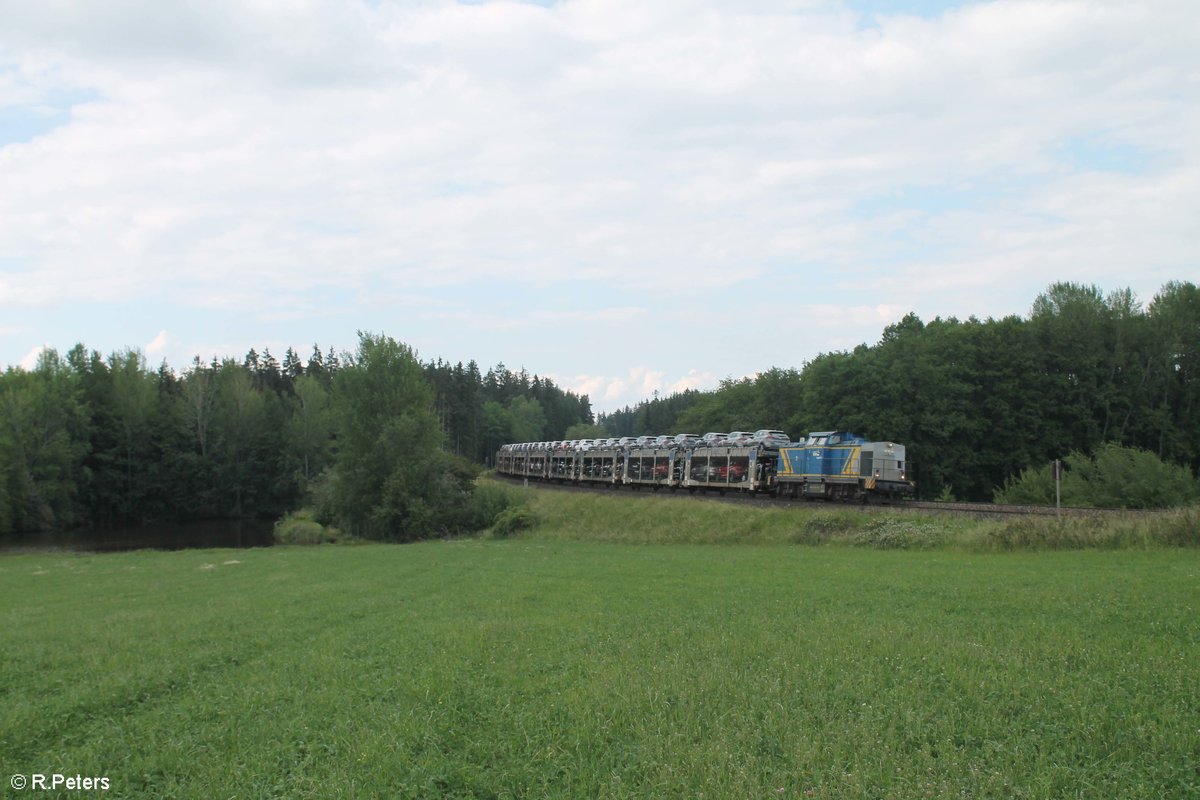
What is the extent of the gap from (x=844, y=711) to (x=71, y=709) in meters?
8.96

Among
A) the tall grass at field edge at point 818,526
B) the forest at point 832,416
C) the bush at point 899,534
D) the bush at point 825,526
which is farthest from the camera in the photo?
the forest at point 832,416

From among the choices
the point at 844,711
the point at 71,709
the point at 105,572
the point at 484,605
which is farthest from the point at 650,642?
the point at 105,572

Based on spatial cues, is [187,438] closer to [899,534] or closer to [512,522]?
[512,522]

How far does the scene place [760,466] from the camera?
4444 centimetres

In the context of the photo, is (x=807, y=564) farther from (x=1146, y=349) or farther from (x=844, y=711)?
(x=1146, y=349)

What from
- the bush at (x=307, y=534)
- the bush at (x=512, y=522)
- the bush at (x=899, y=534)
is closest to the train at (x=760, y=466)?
the bush at (x=899, y=534)

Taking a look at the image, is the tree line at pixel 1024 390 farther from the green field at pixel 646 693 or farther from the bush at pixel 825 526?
the green field at pixel 646 693

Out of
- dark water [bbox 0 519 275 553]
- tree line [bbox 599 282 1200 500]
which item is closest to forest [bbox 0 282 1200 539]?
tree line [bbox 599 282 1200 500]

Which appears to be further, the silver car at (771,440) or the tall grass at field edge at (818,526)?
the silver car at (771,440)

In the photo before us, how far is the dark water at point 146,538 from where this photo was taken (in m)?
55.7

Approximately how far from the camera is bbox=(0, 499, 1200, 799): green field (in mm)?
6383

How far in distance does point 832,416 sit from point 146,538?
5982 cm

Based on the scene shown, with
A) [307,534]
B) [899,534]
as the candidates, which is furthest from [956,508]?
[307,534]

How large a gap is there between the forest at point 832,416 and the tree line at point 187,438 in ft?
0.63
